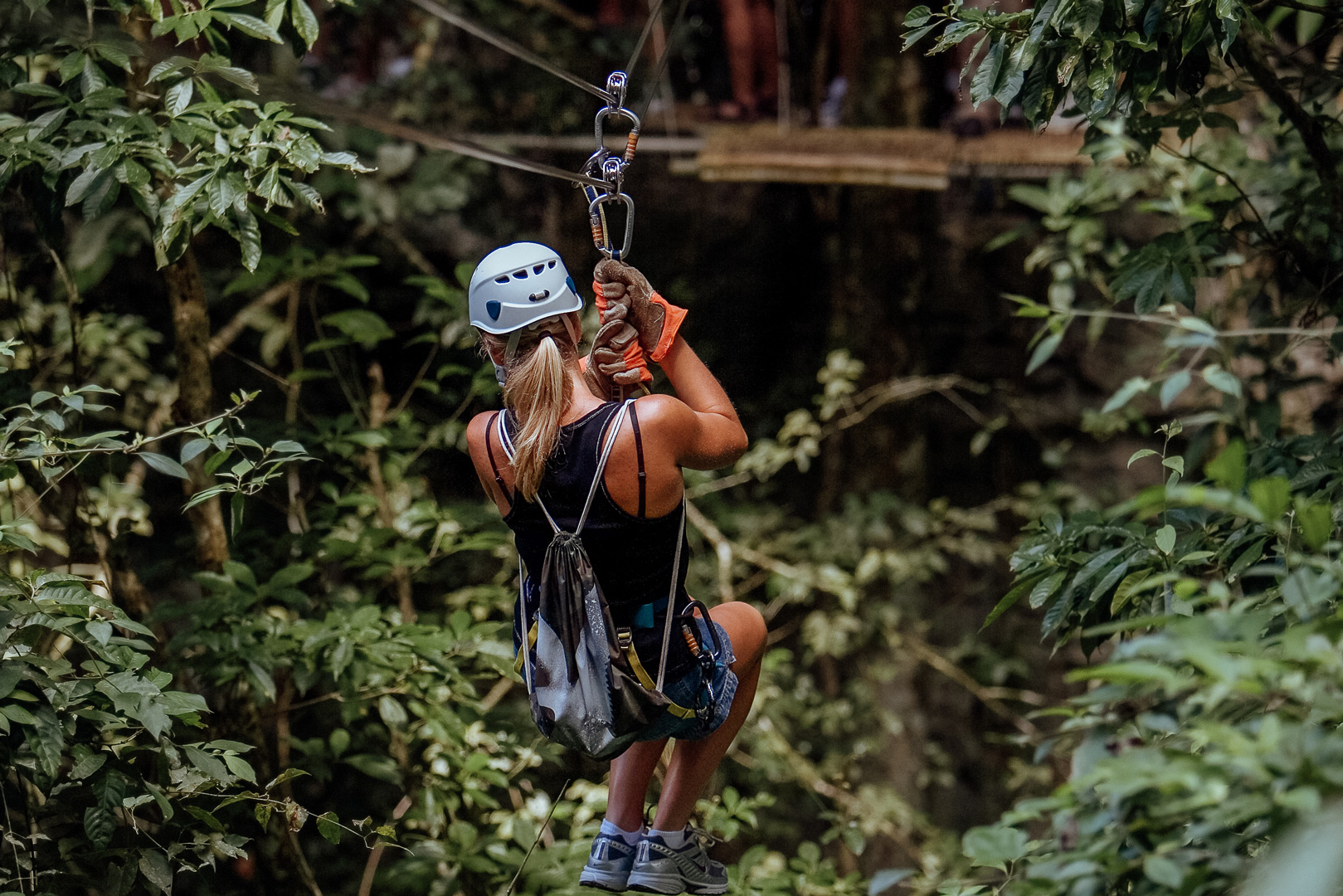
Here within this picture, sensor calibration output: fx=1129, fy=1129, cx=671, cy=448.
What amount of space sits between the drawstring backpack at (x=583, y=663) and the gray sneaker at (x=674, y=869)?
0.94 ft

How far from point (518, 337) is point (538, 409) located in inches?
4.8

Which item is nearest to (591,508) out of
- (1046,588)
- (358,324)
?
(1046,588)

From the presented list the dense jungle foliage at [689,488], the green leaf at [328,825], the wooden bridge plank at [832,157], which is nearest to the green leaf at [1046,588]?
the dense jungle foliage at [689,488]

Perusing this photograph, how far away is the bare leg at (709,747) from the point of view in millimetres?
1947

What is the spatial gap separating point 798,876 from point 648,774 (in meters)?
1.14

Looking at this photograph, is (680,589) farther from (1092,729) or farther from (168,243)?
(168,243)

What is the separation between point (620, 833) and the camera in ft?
6.40

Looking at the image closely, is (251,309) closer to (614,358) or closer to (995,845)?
(614,358)

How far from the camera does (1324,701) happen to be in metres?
1.11

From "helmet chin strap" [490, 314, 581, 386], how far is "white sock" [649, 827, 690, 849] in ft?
2.70

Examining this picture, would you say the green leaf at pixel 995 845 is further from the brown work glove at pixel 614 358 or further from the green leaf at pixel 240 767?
the green leaf at pixel 240 767

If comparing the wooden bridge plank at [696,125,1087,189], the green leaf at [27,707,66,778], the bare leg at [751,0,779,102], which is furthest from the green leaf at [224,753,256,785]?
the bare leg at [751,0,779,102]

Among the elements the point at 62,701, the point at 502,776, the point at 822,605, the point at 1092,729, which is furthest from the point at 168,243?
the point at 822,605

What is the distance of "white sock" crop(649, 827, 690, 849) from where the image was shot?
6.37 feet
